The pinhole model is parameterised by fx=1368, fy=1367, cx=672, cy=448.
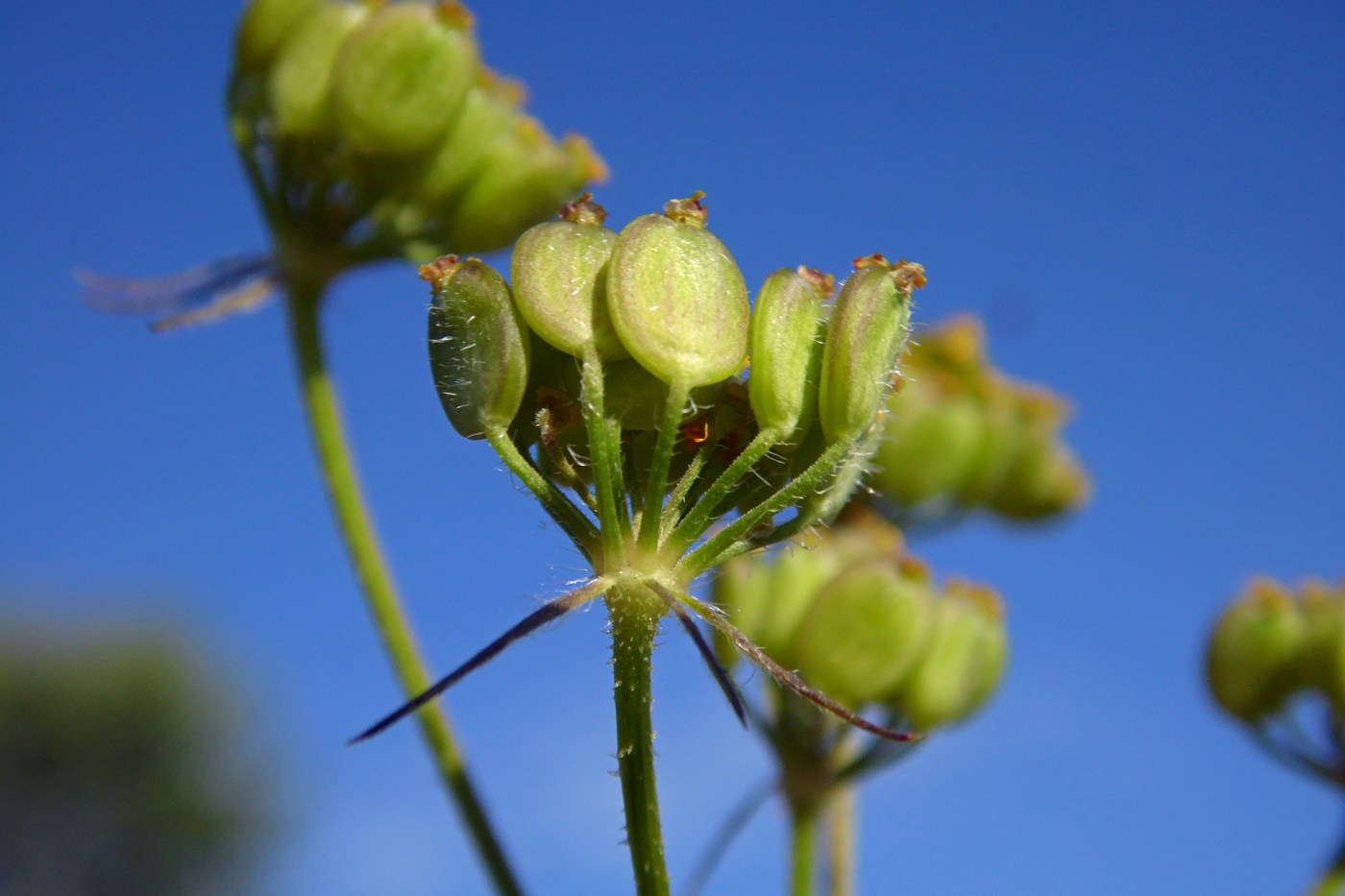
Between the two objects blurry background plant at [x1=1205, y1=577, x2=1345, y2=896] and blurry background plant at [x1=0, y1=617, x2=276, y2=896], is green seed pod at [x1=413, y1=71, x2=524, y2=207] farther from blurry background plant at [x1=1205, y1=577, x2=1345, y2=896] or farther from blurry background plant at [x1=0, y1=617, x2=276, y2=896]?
blurry background plant at [x1=0, y1=617, x2=276, y2=896]

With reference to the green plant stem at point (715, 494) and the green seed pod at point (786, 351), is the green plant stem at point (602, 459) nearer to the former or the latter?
the green plant stem at point (715, 494)

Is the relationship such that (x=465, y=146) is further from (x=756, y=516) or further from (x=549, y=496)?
(x=756, y=516)

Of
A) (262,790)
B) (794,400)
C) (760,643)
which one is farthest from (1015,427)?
(262,790)

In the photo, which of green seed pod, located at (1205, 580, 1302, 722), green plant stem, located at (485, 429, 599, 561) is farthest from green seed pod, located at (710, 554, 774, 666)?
green seed pod, located at (1205, 580, 1302, 722)

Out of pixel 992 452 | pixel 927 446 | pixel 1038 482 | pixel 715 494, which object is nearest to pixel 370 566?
pixel 715 494

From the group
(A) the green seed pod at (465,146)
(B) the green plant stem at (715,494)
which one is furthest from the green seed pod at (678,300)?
(A) the green seed pod at (465,146)

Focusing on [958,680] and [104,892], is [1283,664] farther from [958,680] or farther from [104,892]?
[104,892]

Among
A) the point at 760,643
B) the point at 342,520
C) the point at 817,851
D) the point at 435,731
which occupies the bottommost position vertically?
the point at 817,851
